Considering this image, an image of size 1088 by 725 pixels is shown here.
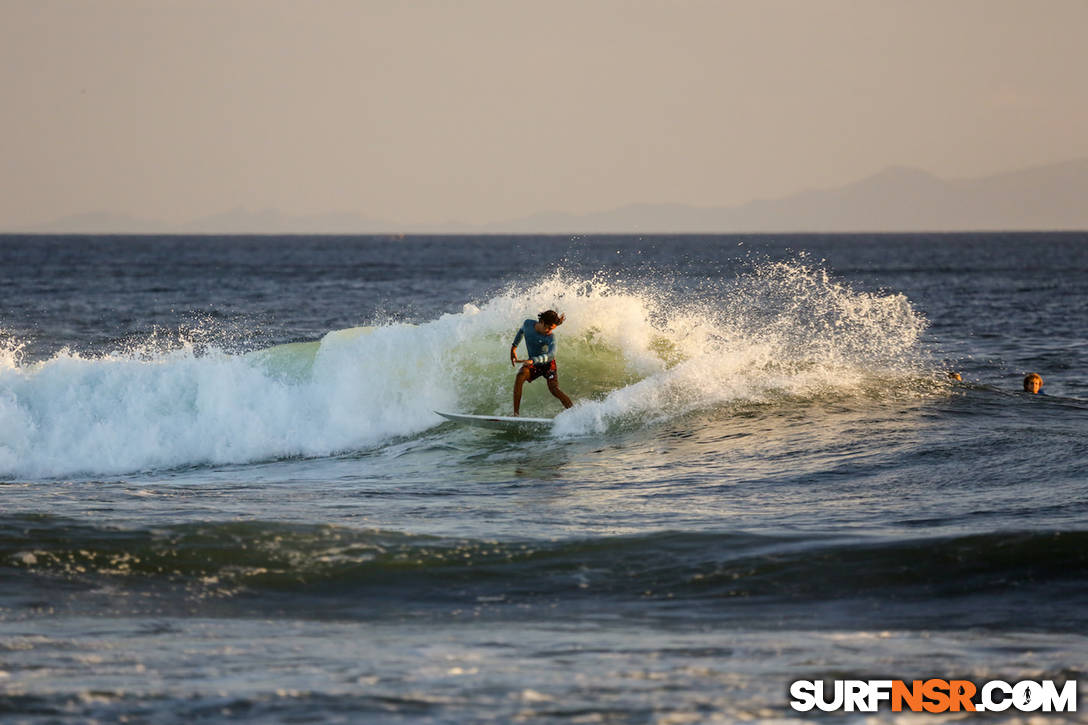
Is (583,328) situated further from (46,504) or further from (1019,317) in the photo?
(1019,317)

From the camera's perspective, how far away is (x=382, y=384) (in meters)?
17.4

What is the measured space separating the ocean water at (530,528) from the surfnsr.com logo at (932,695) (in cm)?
13

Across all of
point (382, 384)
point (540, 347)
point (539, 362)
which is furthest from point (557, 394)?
point (382, 384)

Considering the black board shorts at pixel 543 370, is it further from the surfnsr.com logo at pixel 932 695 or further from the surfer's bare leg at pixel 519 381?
the surfnsr.com logo at pixel 932 695

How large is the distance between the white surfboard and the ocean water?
18 centimetres

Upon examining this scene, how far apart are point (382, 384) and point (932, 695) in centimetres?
1264

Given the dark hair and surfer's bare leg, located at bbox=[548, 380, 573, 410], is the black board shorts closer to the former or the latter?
surfer's bare leg, located at bbox=[548, 380, 573, 410]

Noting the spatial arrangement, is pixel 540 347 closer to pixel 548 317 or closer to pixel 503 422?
pixel 548 317

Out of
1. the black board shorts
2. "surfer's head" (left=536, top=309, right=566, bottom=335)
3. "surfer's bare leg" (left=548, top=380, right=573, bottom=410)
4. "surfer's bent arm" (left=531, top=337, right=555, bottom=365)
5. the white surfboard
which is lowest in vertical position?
the white surfboard

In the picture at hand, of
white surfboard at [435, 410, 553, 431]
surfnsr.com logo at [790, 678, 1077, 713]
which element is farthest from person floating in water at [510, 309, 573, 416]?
surfnsr.com logo at [790, 678, 1077, 713]

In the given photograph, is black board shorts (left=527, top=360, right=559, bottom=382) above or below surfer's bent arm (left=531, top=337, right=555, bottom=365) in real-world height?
below

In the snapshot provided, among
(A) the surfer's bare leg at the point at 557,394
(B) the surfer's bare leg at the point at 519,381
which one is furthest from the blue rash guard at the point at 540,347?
(A) the surfer's bare leg at the point at 557,394

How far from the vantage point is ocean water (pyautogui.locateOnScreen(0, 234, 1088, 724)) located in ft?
19.6

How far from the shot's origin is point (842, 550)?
842 centimetres
